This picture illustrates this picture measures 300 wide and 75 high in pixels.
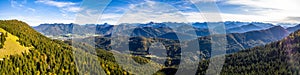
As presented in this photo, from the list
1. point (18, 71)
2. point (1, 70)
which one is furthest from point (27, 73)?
point (1, 70)

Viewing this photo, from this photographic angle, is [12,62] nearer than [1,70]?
No

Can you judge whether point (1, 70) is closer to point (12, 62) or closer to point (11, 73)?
point (11, 73)

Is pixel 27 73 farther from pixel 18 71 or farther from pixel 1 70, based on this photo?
pixel 1 70

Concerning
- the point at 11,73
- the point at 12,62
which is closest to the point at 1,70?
the point at 11,73

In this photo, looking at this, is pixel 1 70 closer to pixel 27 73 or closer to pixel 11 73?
pixel 11 73

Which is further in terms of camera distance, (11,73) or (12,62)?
(12,62)
